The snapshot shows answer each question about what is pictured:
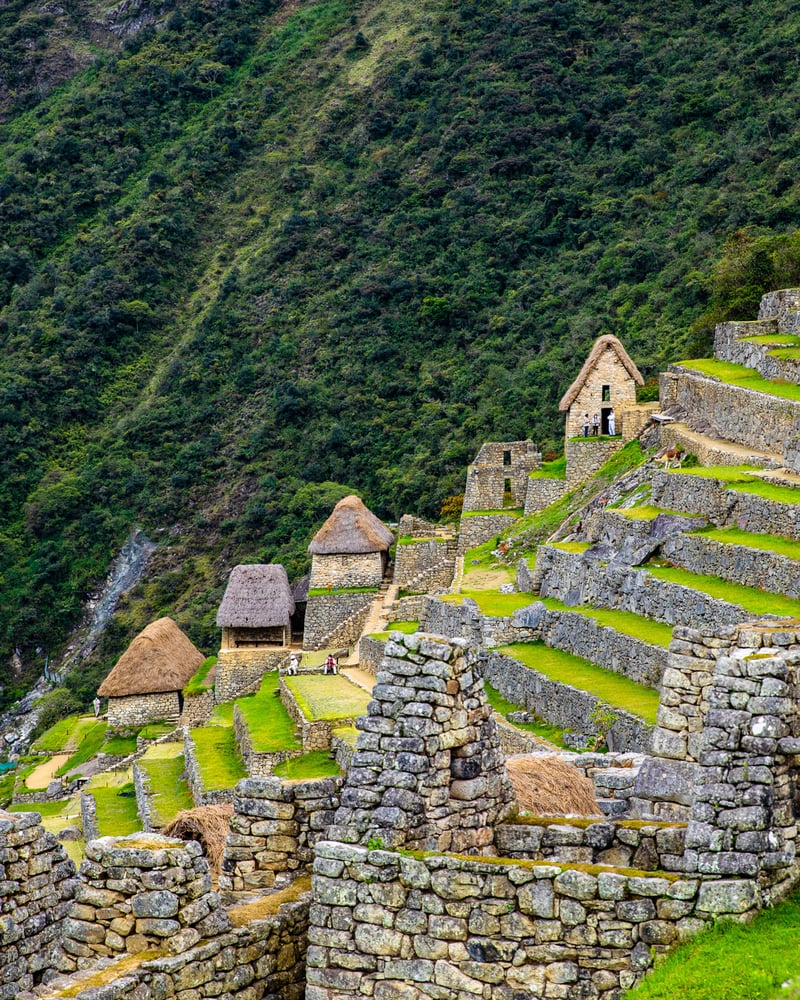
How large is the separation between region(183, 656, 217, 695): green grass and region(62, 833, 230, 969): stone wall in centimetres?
3234

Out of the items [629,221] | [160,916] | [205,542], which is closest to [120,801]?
[160,916]

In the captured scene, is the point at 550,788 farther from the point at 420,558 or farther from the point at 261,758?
the point at 420,558

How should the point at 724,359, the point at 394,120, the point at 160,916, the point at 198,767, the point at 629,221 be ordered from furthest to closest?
the point at 394,120
the point at 629,221
the point at 724,359
the point at 198,767
the point at 160,916

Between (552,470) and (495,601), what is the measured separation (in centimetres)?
1407

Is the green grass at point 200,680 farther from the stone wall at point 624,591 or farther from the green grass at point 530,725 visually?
the green grass at point 530,725

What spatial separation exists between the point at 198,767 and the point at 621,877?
2202cm

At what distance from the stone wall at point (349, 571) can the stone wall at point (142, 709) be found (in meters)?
4.86

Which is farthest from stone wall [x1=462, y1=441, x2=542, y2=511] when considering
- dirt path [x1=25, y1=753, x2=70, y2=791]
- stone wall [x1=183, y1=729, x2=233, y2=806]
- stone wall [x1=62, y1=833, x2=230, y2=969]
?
stone wall [x1=62, y1=833, x2=230, y2=969]

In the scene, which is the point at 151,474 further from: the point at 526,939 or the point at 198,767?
the point at 526,939

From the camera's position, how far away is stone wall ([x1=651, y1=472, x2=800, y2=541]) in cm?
2006

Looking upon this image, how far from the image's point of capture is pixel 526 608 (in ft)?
76.4

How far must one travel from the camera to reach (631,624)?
19625 millimetres

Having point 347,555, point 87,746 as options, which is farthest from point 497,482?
point 87,746

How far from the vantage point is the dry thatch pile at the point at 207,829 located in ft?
26.2
